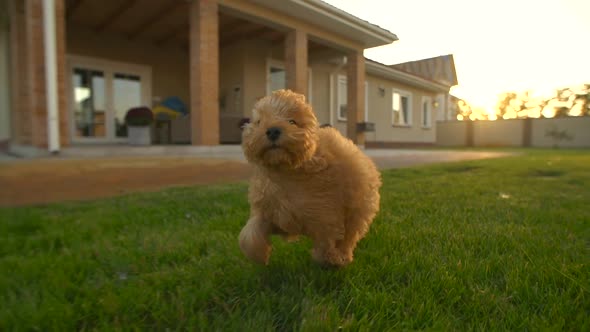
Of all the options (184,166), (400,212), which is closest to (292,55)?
(184,166)

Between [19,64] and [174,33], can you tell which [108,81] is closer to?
[174,33]

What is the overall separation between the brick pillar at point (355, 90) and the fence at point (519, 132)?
1786 cm

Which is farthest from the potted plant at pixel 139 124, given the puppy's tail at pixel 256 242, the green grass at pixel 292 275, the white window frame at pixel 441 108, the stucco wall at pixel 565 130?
the stucco wall at pixel 565 130

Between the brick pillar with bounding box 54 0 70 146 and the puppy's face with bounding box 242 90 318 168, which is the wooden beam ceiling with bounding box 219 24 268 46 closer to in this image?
the brick pillar with bounding box 54 0 70 146

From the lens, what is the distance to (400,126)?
691 inches

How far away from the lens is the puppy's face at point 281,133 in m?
1.49

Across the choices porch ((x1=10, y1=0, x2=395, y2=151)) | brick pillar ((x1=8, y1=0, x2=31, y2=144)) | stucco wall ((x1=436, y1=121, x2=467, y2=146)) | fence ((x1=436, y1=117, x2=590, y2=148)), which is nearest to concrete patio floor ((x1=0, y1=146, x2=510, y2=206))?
porch ((x1=10, y1=0, x2=395, y2=151))

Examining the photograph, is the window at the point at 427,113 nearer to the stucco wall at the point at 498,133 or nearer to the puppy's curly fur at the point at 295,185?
the stucco wall at the point at 498,133

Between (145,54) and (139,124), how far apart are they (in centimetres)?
453

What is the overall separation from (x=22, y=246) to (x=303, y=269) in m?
1.87

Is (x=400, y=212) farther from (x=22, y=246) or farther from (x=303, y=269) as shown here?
(x=22, y=246)

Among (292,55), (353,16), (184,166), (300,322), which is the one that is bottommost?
(300,322)

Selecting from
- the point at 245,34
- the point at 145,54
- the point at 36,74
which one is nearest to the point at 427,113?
the point at 245,34

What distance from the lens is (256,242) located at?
5.28ft
